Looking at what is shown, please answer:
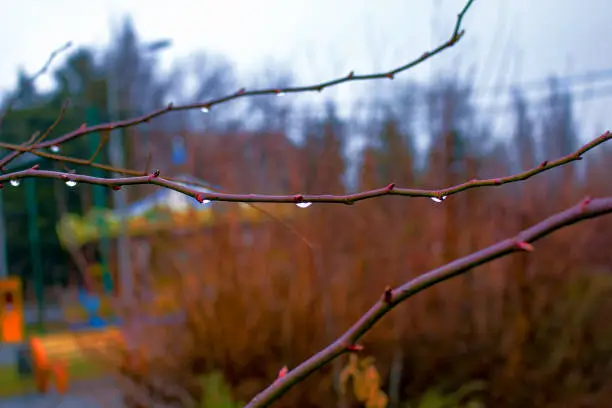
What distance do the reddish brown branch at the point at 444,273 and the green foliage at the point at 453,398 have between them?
229 centimetres

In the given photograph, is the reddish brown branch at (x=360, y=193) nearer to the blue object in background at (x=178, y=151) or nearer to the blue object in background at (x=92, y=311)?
the blue object in background at (x=178, y=151)

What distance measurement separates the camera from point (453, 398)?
2.68m

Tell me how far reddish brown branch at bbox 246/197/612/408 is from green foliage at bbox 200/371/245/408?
2254mm

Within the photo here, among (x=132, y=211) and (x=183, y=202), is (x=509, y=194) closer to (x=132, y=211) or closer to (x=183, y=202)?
(x=183, y=202)

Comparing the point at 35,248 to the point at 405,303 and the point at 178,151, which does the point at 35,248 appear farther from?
the point at 405,303

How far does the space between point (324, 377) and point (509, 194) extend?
66.2 inches

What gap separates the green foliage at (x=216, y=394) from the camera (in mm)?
2667

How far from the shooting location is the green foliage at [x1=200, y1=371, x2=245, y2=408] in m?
2.67

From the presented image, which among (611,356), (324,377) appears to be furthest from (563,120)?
(324,377)

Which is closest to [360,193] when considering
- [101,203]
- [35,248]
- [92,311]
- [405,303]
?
[405,303]

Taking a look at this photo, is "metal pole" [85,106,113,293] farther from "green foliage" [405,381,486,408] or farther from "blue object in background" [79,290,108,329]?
"green foliage" [405,381,486,408]

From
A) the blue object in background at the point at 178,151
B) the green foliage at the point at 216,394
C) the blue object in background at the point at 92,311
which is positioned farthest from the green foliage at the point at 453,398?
the blue object in background at the point at 92,311

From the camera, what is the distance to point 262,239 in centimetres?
355

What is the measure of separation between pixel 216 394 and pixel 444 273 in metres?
2.42
